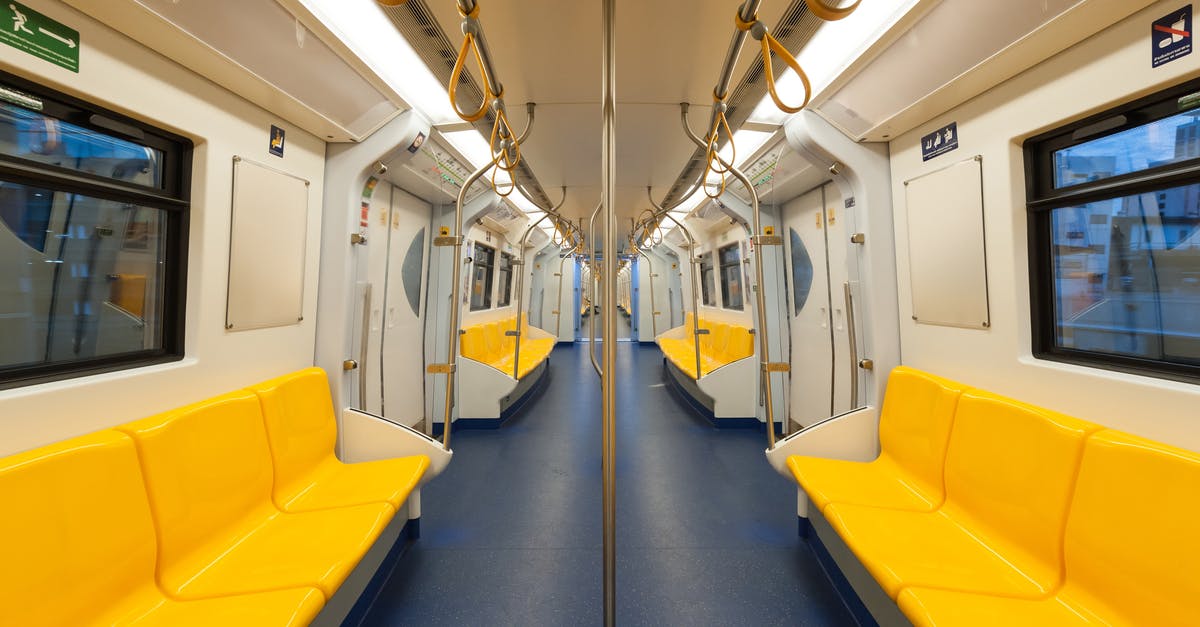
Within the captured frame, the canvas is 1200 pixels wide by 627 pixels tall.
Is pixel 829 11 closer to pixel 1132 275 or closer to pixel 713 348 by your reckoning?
pixel 1132 275

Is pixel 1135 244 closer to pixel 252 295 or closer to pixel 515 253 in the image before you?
pixel 252 295

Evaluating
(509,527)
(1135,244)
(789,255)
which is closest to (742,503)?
(509,527)

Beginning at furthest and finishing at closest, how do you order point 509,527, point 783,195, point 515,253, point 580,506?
point 515,253 < point 783,195 < point 580,506 < point 509,527

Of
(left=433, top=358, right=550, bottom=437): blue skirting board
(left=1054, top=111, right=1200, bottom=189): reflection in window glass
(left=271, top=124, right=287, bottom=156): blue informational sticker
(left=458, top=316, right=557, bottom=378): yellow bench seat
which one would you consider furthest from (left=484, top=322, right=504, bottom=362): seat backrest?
(left=1054, top=111, right=1200, bottom=189): reflection in window glass

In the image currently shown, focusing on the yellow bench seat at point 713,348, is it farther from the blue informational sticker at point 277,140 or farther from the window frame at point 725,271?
the blue informational sticker at point 277,140

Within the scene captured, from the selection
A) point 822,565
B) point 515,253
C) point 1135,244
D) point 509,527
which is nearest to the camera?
point 1135,244

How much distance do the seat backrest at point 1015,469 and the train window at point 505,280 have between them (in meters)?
6.02

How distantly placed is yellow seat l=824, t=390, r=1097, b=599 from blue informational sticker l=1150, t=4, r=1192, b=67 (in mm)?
1326

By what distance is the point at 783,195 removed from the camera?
13.0ft

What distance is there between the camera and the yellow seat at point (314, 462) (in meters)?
1.85

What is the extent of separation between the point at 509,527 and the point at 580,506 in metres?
0.53

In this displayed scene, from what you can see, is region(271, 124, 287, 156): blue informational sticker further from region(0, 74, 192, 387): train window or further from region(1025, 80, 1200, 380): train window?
region(1025, 80, 1200, 380): train window

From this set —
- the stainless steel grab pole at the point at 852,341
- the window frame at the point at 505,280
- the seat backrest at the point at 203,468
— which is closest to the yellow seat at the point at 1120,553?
the stainless steel grab pole at the point at 852,341

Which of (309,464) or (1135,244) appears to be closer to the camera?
(1135,244)
